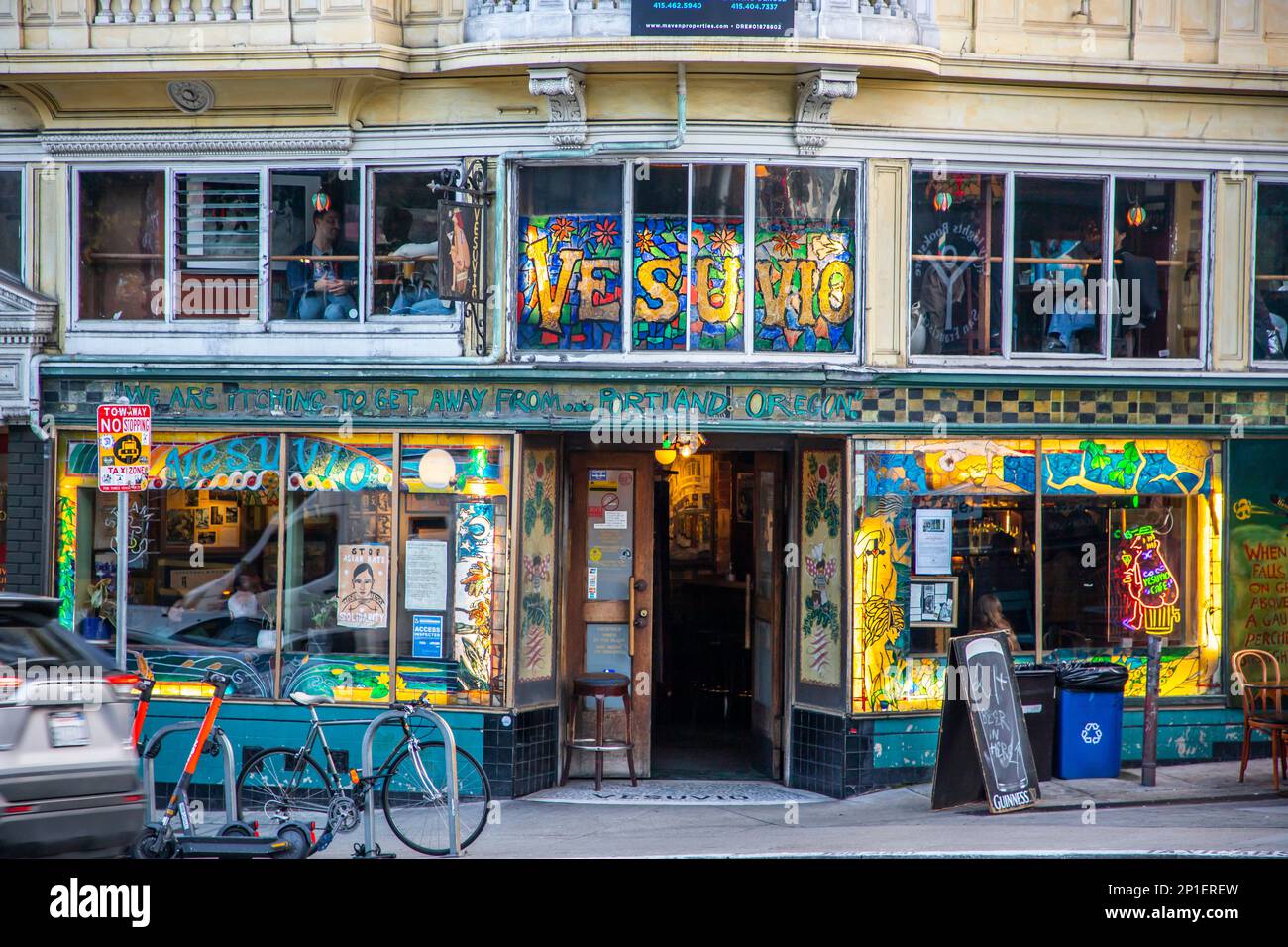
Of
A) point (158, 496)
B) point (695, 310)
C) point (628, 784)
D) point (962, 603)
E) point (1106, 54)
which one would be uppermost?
point (1106, 54)

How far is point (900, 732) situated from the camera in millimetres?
12938

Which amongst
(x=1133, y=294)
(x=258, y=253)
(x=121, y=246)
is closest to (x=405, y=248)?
(x=258, y=253)

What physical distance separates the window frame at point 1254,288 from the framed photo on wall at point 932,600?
3679 millimetres

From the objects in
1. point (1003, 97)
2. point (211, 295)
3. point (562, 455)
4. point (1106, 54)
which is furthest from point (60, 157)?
point (1106, 54)

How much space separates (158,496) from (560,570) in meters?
3.88

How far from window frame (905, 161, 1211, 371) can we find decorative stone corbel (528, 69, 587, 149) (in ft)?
10.1

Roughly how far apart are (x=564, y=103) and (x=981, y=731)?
6551 millimetres

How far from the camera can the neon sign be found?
44.3 ft

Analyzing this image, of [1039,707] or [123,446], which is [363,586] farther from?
[1039,707]

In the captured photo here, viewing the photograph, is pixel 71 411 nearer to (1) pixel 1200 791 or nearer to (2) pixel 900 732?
(2) pixel 900 732

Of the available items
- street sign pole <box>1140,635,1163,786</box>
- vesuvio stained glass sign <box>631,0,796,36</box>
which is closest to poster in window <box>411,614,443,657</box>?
vesuvio stained glass sign <box>631,0,796,36</box>

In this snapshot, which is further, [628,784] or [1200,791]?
[628,784]

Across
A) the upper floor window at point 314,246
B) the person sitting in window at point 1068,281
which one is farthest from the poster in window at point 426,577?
the person sitting in window at point 1068,281

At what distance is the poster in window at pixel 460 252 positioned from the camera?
12430mm
